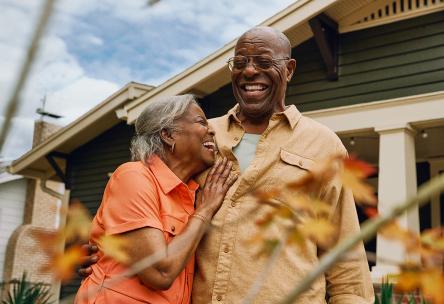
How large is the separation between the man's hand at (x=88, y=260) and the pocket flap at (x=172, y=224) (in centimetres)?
27

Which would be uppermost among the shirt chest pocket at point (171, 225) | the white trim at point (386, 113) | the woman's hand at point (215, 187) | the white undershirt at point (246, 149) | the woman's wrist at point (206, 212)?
the white trim at point (386, 113)

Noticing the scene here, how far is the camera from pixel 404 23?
8.25 m

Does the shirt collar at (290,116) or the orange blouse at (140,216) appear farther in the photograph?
the shirt collar at (290,116)

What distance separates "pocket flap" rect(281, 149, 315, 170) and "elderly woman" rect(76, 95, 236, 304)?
218mm

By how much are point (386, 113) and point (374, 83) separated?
67cm

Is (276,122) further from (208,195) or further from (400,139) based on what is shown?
(400,139)

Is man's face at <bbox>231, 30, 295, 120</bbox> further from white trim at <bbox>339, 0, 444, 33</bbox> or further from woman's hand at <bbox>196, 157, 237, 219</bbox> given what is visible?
white trim at <bbox>339, 0, 444, 33</bbox>

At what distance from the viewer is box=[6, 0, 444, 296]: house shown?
24.7ft

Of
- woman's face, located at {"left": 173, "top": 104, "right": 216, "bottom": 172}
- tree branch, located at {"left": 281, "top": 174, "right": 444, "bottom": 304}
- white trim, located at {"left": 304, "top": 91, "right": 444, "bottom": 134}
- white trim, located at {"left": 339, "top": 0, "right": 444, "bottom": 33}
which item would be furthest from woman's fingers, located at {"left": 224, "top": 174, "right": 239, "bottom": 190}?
white trim, located at {"left": 339, "top": 0, "right": 444, "bottom": 33}

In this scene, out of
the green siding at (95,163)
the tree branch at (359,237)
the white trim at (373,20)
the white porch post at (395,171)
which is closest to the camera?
the tree branch at (359,237)

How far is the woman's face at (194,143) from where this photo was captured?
8.47 feet

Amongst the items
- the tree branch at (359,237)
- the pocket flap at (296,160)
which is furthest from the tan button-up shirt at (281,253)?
the tree branch at (359,237)

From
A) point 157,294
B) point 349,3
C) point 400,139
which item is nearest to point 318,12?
point 349,3

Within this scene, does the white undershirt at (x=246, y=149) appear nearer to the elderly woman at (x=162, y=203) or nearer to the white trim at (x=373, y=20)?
the elderly woman at (x=162, y=203)
